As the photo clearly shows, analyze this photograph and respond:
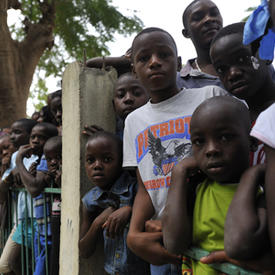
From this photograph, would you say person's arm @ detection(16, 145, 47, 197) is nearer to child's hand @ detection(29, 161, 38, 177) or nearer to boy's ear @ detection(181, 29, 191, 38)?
child's hand @ detection(29, 161, 38, 177)

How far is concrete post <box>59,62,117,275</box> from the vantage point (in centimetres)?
270

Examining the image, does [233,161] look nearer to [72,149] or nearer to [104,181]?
[104,181]

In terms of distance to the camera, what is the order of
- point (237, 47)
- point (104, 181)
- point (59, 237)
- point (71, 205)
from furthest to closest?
point (59, 237)
point (71, 205)
point (104, 181)
point (237, 47)

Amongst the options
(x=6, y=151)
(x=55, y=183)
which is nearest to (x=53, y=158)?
(x=55, y=183)

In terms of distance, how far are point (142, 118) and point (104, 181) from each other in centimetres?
50

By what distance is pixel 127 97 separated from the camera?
2.72 m

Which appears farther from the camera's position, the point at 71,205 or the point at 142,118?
the point at 71,205

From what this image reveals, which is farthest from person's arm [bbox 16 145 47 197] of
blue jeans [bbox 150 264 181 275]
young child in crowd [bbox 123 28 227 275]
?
blue jeans [bbox 150 264 181 275]

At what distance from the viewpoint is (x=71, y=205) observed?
2785mm

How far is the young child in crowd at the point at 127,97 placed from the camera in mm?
2701

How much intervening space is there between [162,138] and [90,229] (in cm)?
88

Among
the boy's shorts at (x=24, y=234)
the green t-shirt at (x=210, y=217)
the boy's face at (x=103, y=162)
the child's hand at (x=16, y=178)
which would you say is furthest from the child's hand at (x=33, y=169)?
the green t-shirt at (x=210, y=217)

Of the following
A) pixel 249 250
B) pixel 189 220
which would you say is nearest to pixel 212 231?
pixel 189 220

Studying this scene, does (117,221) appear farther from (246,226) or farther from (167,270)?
(246,226)
